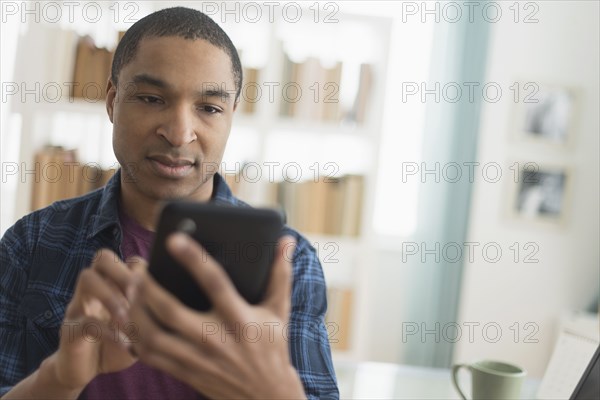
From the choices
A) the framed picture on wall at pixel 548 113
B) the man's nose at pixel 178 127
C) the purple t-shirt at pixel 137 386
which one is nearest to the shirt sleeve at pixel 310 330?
the purple t-shirt at pixel 137 386

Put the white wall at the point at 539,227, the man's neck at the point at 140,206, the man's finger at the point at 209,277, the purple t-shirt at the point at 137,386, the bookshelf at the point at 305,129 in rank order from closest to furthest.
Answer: the man's finger at the point at 209,277
the purple t-shirt at the point at 137,386
the man's neck at the point at 140,206
the bookshelf at the point at 305,129
the white wall at the point at 539,227

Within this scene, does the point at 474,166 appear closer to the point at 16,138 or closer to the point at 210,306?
the point at 16,138

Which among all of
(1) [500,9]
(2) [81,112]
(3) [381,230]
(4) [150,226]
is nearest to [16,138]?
(2) [81,112]

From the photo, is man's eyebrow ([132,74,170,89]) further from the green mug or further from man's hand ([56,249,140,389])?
the green mug

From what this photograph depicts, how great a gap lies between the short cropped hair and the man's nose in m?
0.11

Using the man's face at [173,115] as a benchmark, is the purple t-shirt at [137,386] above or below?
below

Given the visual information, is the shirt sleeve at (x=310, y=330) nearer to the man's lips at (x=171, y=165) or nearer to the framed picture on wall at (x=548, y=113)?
the man's lips at (x=171, y=165)

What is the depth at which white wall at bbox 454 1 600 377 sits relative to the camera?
3.52 metres

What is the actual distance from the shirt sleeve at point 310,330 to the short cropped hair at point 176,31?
0.28 m

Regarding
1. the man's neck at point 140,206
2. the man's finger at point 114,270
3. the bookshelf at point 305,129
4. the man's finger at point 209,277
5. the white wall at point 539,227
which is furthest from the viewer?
the white wall at point 539,227

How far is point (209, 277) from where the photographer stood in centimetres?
56

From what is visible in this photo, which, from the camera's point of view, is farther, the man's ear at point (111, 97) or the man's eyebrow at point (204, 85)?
the man's ear at point (111, 97)

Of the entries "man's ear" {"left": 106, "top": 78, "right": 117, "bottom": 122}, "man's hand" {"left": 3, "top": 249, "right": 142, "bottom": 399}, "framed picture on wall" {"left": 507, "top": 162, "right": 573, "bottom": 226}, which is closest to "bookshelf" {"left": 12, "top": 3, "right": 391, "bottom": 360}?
"framed picture on wall" {"left": 507, "top": 162, "right": 573, "bottom": 226}

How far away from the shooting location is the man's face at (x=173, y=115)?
3.39 feet
